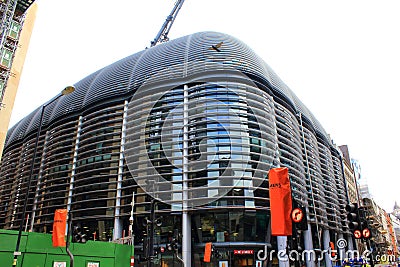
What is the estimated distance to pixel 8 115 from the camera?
27.1 metres

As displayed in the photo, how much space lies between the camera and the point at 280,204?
812 cm

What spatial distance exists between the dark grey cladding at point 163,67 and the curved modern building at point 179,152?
261 mm

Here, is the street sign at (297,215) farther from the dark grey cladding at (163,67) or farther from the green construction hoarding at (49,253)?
the dark grey cladding at (163,67)

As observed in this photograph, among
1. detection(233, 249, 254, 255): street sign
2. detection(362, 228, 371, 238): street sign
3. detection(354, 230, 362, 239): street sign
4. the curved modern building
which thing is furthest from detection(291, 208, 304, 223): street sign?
detection(233, 249, 254, 255): street sign

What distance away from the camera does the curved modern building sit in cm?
4222

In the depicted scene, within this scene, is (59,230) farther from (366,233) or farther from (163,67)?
(163,67)

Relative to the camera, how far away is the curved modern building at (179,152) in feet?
139

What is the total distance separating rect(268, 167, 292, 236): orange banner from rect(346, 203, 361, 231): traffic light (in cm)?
360

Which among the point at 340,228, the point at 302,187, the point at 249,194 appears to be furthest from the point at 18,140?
the point at 340,228

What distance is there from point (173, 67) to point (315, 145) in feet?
126

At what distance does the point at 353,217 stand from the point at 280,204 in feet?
12.8

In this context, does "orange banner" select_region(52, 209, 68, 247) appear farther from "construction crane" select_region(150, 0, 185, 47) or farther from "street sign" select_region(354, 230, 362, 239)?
"construction crane" select_region(150, 0, 185, 47)

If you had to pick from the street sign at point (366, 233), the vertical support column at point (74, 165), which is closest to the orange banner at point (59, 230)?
the street sign at point (366, 233)
